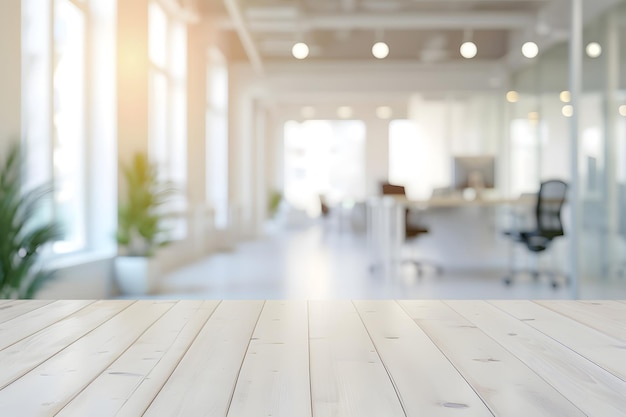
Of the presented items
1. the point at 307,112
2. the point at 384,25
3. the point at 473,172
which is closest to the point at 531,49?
the point at 473,172

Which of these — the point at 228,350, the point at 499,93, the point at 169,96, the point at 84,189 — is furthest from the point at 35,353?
the point at 499,93

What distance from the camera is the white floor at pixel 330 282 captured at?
21.9 feet

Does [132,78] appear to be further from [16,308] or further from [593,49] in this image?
[16,308]

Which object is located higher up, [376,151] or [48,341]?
[376,151]

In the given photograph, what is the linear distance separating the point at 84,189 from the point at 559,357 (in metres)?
5.81

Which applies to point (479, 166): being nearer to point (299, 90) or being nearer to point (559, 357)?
point (299, 90)

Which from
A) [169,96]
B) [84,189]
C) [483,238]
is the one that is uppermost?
[169,96]

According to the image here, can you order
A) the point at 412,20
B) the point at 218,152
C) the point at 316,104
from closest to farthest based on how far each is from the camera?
the point at 412,20
the point at 218,152
the point at 316,104

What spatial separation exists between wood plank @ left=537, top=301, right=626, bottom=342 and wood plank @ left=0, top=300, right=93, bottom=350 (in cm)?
174

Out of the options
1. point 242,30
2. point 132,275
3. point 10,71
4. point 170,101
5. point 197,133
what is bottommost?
point 132,275

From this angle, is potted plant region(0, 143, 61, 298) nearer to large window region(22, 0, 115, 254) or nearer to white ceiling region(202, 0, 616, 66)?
large window region(22, 0, 115, 254)

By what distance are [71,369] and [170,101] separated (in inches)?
345

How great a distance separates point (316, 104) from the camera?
19281 mm

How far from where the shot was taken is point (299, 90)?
13.7 m
